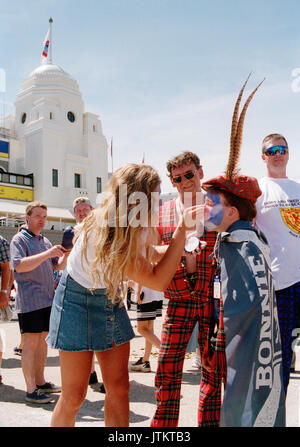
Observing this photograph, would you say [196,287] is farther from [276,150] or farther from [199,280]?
[276,150]

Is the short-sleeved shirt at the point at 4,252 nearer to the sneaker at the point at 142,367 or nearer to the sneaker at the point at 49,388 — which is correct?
the sneaker at the point at 49,388

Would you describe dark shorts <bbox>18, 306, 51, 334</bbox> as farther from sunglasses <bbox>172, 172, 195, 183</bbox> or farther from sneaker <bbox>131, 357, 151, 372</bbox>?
sunglasses <bbox>172, 172, 195, 183</bbox>

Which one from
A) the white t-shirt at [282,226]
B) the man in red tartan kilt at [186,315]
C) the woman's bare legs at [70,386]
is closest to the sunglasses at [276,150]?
the white t-shirt at [282,226]

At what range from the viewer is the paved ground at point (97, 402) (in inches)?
124

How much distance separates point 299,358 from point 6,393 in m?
3.61

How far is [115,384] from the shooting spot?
7.64 ft

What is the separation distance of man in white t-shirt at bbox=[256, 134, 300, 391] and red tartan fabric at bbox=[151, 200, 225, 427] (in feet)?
1.67

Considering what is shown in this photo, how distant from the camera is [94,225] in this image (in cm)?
225

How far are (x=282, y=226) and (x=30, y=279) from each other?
8.95ft

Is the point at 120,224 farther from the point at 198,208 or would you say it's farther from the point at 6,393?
the point at 6,393

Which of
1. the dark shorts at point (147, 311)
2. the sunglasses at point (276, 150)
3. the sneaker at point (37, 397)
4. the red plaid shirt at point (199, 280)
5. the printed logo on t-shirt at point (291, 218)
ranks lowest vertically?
the sneaker at point (37, 397)

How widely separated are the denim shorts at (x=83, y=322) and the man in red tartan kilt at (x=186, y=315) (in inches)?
16.4

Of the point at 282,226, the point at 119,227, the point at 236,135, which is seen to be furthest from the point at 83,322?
the point at 282,226
